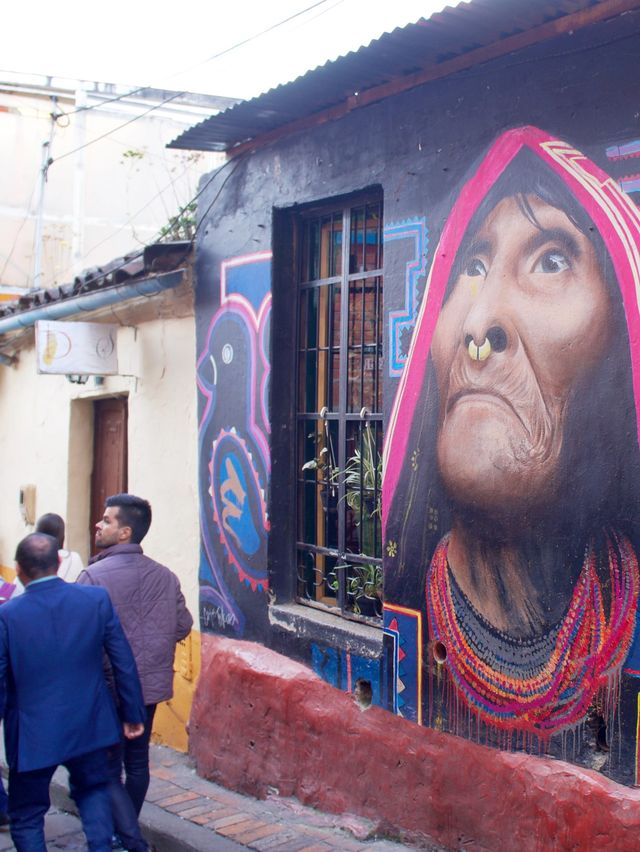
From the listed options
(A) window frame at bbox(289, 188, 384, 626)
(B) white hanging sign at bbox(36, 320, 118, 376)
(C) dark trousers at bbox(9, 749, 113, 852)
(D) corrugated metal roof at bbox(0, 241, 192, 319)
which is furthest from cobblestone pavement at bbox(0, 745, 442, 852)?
(D) corrugated metal roof at bbox(0, 241, 192, 319)

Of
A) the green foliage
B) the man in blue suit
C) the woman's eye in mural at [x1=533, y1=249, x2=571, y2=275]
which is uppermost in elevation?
the green foliage

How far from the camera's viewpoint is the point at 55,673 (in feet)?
14.1

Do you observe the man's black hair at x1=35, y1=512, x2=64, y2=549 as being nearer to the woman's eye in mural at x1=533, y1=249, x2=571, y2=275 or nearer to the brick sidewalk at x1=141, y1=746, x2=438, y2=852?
the brick sidewalk at x1=141, y1=746, x2=438, y2=852

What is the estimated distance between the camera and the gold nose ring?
4609mm

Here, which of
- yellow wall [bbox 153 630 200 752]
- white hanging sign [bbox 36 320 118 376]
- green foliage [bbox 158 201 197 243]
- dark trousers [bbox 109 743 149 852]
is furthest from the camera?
Result: white hanging sign [bbox 36 320 118 376]

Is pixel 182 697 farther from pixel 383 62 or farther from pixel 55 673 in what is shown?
pixel 383 62

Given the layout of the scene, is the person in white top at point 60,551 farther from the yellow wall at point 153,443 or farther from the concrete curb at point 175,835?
the concrete curb at point 175,835

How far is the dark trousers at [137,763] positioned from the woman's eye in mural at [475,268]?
2.62 m

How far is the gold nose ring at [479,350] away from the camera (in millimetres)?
4609

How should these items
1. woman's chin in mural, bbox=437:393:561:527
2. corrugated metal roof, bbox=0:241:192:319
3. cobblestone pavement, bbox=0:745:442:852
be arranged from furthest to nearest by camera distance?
corrugated metal roof, bbox=0:241:192:319
cobblestone pavement, bbox=0:745:442:852
woman's chin in mural, bbox=437:393:561:527

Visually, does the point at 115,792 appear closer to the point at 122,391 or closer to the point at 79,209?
the point at 122,391

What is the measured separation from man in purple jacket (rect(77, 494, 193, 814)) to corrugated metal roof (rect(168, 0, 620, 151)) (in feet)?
7.85

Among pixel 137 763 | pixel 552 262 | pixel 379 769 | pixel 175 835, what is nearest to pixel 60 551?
pixel 137 763

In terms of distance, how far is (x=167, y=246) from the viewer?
6.84m
